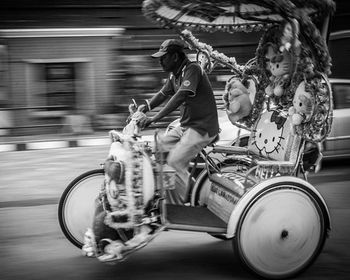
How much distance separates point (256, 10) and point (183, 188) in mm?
1625

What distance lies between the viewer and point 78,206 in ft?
15.3

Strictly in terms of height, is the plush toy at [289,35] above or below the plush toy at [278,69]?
above

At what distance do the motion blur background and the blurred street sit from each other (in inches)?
306

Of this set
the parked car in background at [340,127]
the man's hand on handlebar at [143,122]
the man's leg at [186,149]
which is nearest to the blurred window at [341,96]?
the parked car in background at [340,127]

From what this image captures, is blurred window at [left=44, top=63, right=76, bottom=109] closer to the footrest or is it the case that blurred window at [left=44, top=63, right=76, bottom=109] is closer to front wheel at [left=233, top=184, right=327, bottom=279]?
the footrest

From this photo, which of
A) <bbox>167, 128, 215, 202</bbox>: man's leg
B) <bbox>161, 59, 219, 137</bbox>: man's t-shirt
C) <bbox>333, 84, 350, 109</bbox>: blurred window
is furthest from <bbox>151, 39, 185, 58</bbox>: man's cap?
<bbox>333, 84, 350, 109</bbox>: blurred window

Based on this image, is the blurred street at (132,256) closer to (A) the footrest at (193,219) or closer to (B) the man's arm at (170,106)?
(A) the footrest at (193,219)

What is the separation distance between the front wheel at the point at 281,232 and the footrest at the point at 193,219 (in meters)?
0.27

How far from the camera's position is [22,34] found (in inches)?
587

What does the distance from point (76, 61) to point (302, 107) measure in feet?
39.0

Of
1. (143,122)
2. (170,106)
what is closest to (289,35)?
(170,106)

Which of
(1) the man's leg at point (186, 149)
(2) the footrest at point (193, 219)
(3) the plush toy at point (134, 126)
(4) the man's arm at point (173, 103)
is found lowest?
(2) the footrest at point (193, 219)

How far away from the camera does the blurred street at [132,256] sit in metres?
4.34

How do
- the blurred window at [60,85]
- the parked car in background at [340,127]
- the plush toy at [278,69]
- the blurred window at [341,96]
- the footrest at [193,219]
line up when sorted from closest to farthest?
the footrest at [193,219], the plush toy at [278,69], the parked car in background at [340,127], the blurred window at [341,96], the blurred window at [60,85]
